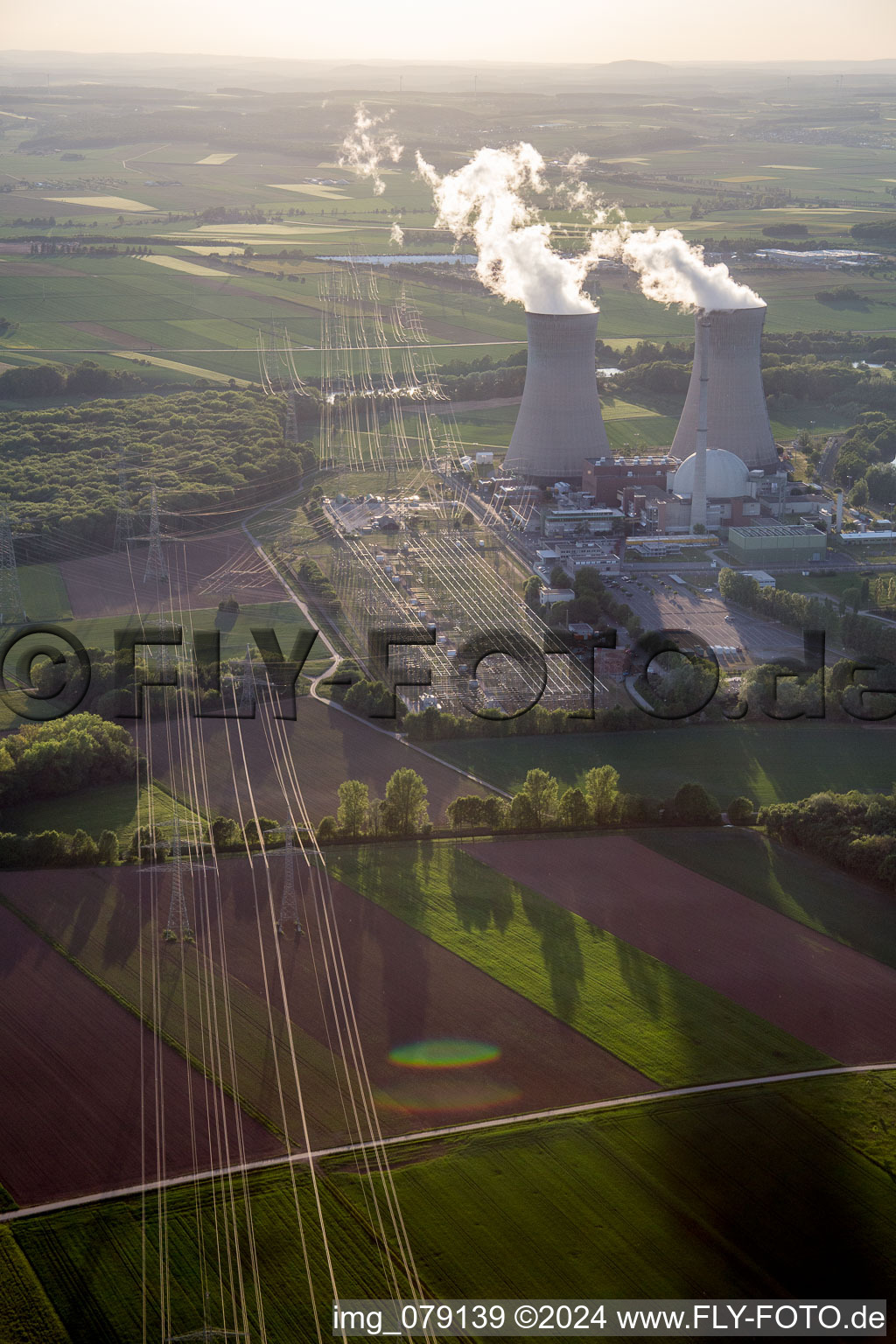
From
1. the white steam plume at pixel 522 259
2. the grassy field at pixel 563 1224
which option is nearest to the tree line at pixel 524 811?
the grassy field at pixel 563 1224

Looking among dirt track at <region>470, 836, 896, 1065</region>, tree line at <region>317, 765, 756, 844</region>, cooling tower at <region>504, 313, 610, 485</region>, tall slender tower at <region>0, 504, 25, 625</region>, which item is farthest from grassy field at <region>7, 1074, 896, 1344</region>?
cooling tower at <region>504, 313, 610, 485</region>

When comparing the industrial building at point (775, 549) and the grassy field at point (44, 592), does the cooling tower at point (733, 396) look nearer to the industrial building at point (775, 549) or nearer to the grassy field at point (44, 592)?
the industrial building at point (775, 549)

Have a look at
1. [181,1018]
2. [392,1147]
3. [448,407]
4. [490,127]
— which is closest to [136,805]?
[181,1018]

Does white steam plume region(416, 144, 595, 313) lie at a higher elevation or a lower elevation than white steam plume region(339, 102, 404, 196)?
lower

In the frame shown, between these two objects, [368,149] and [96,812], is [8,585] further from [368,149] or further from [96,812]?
[368,149]

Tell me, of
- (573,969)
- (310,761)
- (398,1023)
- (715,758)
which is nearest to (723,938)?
(573,969)

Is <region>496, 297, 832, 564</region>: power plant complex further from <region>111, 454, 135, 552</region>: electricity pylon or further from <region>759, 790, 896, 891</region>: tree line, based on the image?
<region>759, 790, 896, 891</region>: tree line
